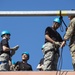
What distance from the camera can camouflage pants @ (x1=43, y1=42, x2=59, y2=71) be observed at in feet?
36.4

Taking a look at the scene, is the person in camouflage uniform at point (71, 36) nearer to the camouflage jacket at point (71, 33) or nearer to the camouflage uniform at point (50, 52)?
the camouflage jacket at point (71, 33)

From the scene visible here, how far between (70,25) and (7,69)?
1.63 m

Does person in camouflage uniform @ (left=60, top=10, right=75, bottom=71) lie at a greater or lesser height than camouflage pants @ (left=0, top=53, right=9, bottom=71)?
greater

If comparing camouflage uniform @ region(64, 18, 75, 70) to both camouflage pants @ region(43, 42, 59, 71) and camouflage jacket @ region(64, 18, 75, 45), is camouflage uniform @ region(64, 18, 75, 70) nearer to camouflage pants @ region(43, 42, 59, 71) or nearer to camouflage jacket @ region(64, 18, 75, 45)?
camouflage jacket @ region(64, 18, 75, 45)

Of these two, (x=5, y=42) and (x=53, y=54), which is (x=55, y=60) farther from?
(x=5, y=42)

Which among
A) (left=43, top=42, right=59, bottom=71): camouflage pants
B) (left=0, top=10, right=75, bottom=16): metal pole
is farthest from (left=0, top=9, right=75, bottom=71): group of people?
(left=0, top=10, right=75, bottom=16): metal pole

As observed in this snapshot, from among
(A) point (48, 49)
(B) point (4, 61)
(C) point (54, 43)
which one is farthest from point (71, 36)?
(B) point (4, 61)

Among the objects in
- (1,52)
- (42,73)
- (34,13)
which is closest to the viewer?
(34,13)

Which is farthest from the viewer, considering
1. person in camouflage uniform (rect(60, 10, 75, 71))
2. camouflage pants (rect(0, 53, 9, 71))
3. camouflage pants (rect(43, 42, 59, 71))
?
camouflage pants (rect(0, 53, 9, 71))

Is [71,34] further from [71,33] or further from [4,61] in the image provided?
[4,61]

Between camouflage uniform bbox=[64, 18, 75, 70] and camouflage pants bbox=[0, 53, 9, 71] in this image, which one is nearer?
camouflage uniform bbox=[64, 18, 75, 70]

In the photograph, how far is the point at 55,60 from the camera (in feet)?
37.0

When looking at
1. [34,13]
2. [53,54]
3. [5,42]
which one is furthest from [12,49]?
[34,13]

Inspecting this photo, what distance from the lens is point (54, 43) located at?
11.3 metres
